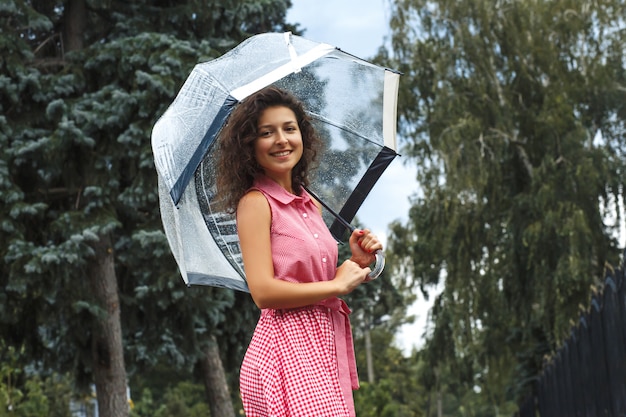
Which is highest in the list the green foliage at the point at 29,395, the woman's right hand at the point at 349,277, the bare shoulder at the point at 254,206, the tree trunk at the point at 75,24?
the tree trunk at the point at 75,24

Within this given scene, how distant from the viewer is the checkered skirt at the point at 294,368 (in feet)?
10.4

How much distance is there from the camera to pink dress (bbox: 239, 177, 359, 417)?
3188 millimetres

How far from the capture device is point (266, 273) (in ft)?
10.7

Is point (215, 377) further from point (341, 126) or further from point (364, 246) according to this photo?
point (364, 246)

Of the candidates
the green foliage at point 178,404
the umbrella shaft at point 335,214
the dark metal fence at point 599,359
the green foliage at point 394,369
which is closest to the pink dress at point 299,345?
the umbrella shaft at point 335,214

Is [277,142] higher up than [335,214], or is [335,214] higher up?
[277,142]

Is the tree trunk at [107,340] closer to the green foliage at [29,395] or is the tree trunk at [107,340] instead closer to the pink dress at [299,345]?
the green foliage at [29,395]

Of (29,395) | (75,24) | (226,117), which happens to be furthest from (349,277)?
(29,395)

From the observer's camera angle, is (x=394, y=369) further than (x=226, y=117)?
Yes

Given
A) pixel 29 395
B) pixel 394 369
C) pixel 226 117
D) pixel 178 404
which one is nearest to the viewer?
pixel 226 117

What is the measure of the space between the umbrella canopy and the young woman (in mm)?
99

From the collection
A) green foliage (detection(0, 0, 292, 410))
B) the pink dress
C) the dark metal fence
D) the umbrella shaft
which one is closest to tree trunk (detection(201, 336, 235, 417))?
green foliage (detection(0, 0, 292, 410))

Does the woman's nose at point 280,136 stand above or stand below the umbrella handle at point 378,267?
above

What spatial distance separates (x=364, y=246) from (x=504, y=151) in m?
19.9
